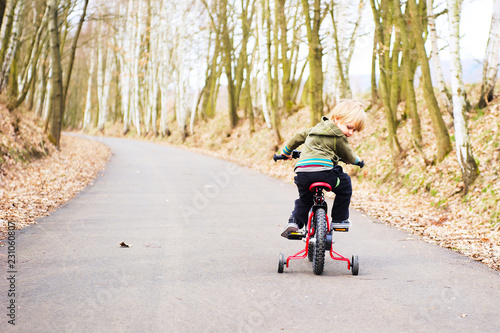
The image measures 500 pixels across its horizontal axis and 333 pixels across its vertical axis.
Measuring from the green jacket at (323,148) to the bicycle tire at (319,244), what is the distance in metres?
0.55

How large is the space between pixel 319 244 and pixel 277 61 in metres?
18.6

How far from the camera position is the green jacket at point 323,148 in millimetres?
5098

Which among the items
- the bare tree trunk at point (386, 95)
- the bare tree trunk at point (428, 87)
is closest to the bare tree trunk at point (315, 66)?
the bare tree trunk at point (386, 95)

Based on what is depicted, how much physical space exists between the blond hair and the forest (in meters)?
5.48

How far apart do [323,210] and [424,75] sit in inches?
298

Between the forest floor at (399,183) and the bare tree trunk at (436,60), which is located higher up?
the bare tree trunk at (436,60)

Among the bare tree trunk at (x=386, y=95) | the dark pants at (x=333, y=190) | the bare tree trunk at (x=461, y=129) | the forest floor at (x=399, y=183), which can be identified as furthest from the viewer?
the bare tree trunk at (x=386, y=95)

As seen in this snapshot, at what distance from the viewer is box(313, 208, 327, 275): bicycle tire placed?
16.4 feet

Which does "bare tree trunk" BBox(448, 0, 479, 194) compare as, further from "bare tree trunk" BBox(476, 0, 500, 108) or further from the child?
the child

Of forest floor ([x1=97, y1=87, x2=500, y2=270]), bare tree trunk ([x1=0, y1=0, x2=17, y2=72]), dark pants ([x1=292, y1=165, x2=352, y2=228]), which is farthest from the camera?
bare tree trunk ([x1=0, y1=0, x2=17, y2=72])

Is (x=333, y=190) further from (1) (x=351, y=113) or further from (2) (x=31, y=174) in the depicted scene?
(2) (x=31, y=174)

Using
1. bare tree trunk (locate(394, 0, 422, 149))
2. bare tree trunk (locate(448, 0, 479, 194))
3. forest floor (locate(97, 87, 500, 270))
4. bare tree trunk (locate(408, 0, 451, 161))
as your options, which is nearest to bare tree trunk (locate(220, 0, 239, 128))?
forest floor (locate(97, 87, 500, 270))

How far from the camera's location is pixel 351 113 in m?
5.08

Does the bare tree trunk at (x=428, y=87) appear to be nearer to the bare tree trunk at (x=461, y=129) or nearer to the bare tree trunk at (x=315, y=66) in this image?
the bare tree trunk at (x=461, y=129)
